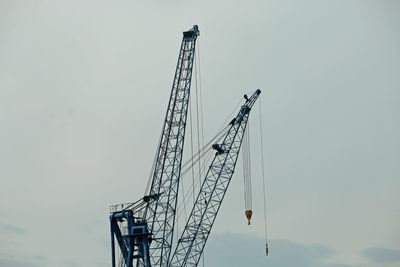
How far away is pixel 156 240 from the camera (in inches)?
2879

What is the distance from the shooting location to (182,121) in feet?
253

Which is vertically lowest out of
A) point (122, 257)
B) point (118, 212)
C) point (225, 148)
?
point (122, 257)

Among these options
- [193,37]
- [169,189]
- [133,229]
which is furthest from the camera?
[193,37]

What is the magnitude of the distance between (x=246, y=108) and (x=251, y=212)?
18.8 metres

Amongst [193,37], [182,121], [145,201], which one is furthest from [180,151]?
[193,37]

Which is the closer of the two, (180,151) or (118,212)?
(118,212)

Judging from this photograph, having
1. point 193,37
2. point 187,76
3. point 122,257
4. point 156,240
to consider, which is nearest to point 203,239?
point 156,240

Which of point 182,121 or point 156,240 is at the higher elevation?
point 182,121

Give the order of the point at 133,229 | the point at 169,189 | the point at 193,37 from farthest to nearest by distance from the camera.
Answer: the point at 193,37, the point at 169,189, the point at 133,229

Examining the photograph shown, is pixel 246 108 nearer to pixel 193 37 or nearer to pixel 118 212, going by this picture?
pixel 193 37

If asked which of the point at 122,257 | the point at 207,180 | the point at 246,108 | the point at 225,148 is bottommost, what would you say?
the point at 122,257

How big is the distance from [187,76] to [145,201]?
71.3 feet

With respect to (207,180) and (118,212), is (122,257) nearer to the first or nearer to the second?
(118,212)

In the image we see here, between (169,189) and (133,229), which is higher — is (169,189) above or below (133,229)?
above
